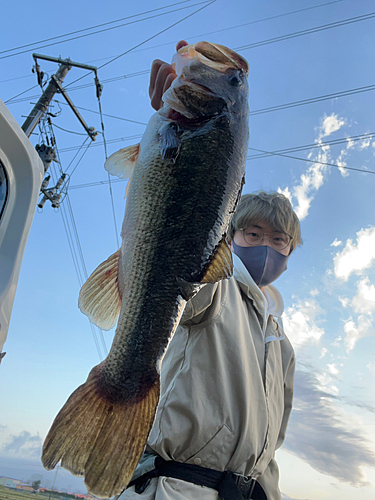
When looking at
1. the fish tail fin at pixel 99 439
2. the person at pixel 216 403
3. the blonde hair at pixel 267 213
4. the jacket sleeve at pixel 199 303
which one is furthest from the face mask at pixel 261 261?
the fish tail fin at pixel 99 439

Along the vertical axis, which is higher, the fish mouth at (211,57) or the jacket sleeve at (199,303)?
the fish mouth at (211,57)

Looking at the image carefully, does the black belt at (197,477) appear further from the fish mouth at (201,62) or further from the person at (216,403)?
the fish mouth at (201,62)

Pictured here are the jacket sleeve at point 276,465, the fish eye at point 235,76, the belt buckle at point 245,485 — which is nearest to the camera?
the fish eye at point 235,76

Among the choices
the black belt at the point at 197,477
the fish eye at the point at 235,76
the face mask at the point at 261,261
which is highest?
the fish eye at the point at 235,76

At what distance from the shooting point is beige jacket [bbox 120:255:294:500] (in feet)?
5.66

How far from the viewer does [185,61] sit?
1591 millimetres

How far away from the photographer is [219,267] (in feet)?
4.25

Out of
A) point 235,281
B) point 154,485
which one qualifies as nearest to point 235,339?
point 235,281

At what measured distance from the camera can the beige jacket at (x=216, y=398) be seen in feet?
5.66

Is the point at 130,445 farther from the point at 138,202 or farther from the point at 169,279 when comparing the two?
the point at 138,202

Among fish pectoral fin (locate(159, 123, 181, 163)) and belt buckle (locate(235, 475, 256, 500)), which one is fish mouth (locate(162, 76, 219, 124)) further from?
belt buckle (locate(235, 475, 256, 500))

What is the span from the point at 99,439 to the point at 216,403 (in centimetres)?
85

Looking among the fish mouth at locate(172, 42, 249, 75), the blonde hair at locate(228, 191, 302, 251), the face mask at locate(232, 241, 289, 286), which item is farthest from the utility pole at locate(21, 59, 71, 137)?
the fish mouth at locate(172, 42, 249, 75)

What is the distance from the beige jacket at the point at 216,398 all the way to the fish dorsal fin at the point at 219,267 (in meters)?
0.48
